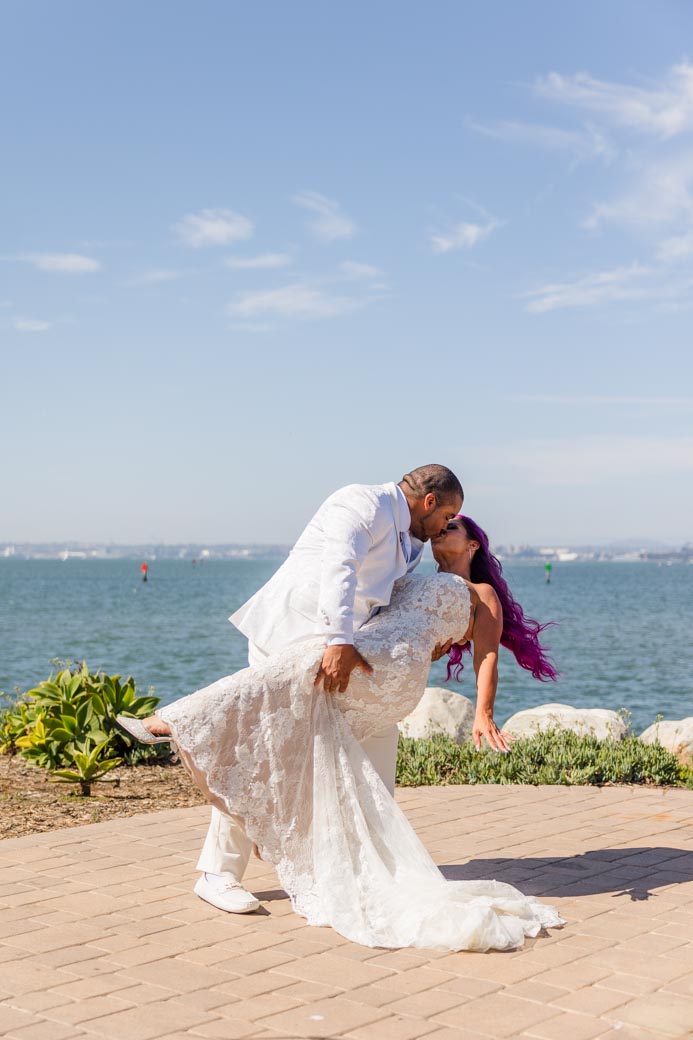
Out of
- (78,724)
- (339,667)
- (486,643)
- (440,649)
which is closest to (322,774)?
(339,667)

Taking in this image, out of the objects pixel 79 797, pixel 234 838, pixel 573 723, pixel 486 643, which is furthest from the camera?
pixel 573 723

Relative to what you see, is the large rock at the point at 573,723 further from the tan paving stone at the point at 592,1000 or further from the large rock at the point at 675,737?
the tan paving stone at the point at 592,1000

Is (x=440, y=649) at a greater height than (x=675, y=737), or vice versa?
(x=440, y=649)

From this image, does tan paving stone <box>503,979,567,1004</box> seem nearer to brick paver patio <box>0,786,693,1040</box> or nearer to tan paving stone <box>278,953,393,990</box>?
brick paver patio <box>0,786,693,1040</box>

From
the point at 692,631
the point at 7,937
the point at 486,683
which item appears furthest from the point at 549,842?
the point at 692,631

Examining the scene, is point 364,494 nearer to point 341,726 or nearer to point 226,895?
point 341,726

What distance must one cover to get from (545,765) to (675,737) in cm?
231

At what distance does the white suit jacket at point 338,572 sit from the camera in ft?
15.7

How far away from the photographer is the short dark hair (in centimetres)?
516

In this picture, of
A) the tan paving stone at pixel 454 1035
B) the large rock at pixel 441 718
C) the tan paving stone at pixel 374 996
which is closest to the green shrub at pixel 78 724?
the large rock at pixel 441 718

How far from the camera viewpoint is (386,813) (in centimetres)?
501

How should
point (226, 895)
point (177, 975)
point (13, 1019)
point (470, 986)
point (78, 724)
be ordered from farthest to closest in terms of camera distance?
point (78, 724) < point (226, 895) < point (177, 975) < point (470, 986) < point (13, 1019)

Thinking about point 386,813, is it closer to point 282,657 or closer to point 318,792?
point 318,792

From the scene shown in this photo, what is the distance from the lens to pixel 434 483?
203 inches
